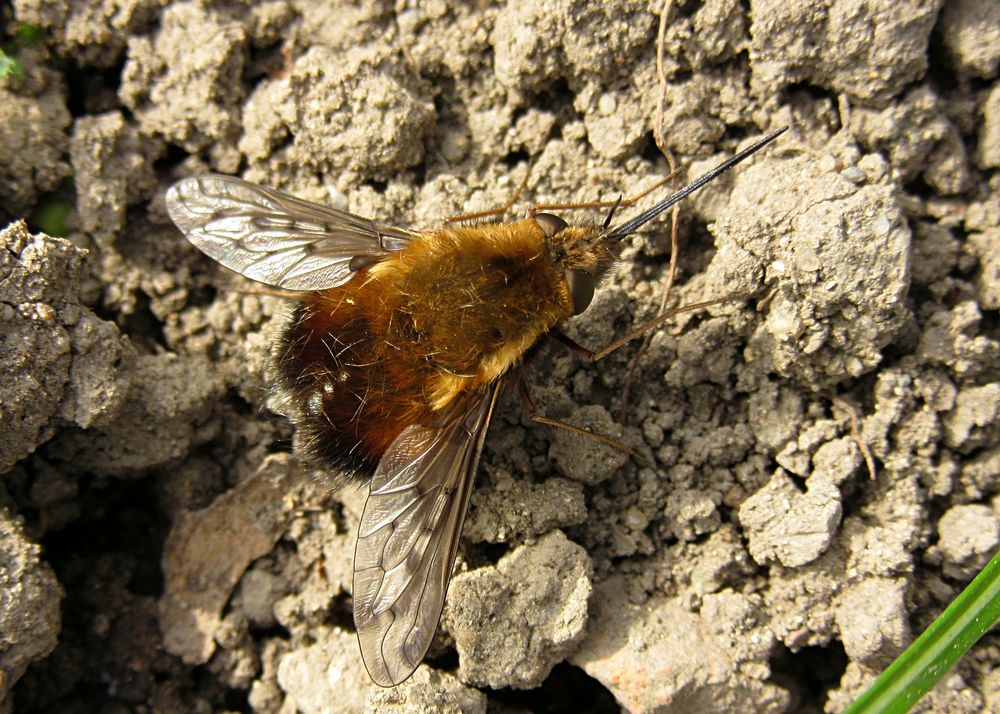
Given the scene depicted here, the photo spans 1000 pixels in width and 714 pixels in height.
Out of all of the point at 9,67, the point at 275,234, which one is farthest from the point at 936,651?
the point at 9,67

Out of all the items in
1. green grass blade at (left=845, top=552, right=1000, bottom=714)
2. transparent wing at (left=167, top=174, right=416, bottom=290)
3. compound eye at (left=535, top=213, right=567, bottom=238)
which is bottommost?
green grass blade at (left=845, top=552, right=1000, bottom=714)

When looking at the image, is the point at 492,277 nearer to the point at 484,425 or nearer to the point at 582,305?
the point at 582,305

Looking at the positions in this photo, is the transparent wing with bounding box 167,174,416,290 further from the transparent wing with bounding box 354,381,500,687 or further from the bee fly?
the transparent wing with bounding box 354,381,500,687

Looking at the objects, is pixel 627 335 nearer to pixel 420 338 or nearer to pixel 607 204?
pixel 607 204

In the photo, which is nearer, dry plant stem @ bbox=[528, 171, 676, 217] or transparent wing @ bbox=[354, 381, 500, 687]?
transparent wing @ bbox=[354, 381, 500, 687]

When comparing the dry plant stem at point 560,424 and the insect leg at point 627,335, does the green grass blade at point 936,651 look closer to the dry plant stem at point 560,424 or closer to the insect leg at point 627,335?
the dry plant stem at point 560,424

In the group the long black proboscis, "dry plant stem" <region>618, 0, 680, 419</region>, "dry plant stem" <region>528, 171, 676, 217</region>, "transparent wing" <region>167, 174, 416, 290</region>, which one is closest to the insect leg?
"dry plant stem" <region>618, 0, 680, 419</region>

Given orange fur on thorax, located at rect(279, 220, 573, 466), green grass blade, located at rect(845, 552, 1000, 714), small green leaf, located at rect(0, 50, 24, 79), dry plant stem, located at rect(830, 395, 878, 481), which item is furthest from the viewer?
small green leaf, located at rect(0, 50, 24, 79)
